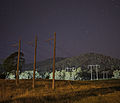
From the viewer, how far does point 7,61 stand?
4775 cm

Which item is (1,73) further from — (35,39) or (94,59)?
(94,59)

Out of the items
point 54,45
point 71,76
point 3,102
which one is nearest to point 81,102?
point 3,102

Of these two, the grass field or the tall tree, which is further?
the tall tree

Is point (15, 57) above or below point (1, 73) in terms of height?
above

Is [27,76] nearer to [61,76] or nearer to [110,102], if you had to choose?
[61,76]

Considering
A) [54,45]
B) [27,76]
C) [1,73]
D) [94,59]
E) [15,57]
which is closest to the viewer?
[54,45]

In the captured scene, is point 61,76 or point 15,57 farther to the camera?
point 61,76

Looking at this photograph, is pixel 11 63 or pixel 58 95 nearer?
pixel 58 95

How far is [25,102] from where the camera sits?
11000 mm

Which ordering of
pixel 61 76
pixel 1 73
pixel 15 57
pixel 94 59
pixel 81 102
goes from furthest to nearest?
1. pixel 94 59
2. pixel 61 76
3. pixel 1 73
4. pixel 15 57
5. pixel 81 102

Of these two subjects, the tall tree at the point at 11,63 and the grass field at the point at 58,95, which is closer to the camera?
the grass field at the point at 58,95

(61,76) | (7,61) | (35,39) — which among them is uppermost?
(35,39)

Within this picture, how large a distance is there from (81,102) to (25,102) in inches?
169

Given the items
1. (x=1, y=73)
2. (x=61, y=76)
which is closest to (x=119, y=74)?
(x=61, y=76)
